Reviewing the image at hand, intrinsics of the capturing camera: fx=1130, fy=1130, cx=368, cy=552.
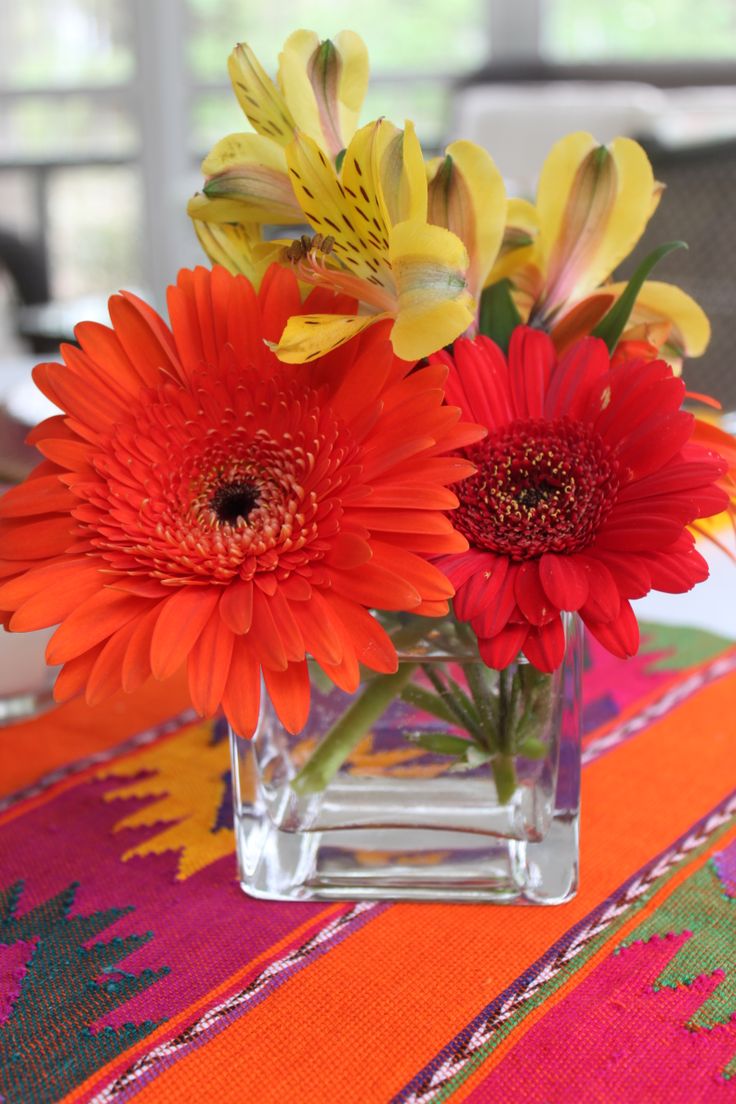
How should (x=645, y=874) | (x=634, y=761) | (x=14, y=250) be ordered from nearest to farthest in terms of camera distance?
1. (x=645, y=874)
2. (x=634, y=761)
3. (x=14, y=250)

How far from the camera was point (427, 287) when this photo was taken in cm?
35

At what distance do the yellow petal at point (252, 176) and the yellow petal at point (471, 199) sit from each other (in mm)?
52

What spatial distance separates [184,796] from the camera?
1.89ft

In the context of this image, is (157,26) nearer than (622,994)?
No

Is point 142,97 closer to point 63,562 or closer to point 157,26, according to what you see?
point 157,26

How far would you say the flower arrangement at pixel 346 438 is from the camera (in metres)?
0.36

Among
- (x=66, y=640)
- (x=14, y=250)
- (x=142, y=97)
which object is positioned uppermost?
(x=66, y=640)

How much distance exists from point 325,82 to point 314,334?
0.36 feet

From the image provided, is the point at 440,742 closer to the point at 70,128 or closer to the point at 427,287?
the point at 427,287

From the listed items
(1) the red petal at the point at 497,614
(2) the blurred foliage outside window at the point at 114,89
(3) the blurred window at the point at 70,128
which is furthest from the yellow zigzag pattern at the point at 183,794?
(3) the blurred window at the point at 70,128

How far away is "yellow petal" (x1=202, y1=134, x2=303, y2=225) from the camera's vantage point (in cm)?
41

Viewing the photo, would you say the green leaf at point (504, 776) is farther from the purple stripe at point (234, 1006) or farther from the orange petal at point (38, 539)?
the orange petal at point (38, 539)

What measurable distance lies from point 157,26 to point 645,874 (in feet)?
14.7

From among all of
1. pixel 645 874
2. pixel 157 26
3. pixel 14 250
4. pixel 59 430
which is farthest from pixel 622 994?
pixel 157 26
